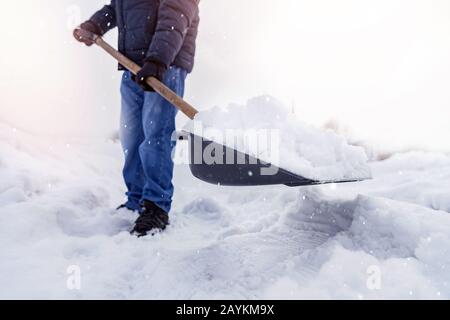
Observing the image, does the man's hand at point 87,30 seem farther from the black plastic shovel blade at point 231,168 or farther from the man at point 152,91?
the black plastic shovel blade at point 231,168

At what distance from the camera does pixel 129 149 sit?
2.45 meters

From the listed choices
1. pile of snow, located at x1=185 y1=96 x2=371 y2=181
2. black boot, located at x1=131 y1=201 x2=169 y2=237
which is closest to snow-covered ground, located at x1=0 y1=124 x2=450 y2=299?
black boot, located at x1=131 y1=201 x2=169 y2=237

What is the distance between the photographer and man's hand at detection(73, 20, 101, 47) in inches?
100

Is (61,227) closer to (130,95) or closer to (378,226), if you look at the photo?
(130,95)

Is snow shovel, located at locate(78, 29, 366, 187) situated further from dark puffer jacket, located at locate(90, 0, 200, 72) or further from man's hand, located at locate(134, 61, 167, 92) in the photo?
dark puffer jacket, located at locate(90, 0, 200, 72)

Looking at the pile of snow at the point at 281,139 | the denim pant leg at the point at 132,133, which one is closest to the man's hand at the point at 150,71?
the pile of snow at the point at 281,139

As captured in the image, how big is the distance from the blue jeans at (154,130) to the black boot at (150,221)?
0.04 meters

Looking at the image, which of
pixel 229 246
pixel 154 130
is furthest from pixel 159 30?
pixel 229 246

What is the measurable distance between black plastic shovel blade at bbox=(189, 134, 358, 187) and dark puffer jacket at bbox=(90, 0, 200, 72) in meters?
0.52
